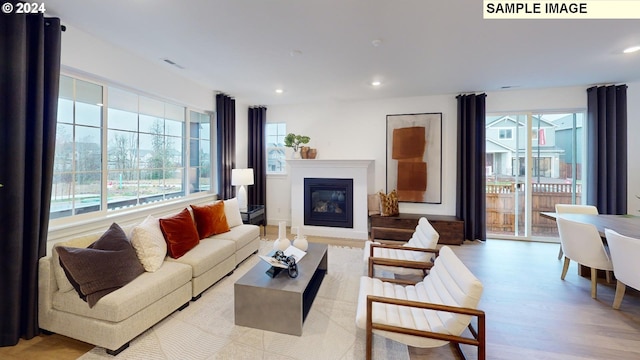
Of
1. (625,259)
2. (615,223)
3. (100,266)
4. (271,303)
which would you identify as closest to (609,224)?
(615,223)

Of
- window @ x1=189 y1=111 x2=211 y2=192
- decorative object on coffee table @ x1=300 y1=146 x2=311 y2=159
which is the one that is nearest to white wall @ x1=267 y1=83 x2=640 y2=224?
decorative object on coffee table @ x1=300 y1=146 x2=311 y2=159

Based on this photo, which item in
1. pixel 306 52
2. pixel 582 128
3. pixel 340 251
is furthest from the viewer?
pixel 582 128

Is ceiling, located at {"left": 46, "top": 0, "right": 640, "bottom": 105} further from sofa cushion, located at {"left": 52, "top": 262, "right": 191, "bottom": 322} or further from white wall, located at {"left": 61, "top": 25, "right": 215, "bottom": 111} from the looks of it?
sofa cushion, located at {"left": 52, "top": 262, "right": 191, "bottom": 322}

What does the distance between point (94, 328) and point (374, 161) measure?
4.51 m

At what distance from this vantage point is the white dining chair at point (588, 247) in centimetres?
266

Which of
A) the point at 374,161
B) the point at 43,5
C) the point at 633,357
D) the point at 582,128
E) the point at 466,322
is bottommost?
the point at 633,357

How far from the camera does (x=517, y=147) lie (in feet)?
15.5

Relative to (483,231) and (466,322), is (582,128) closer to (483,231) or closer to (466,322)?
(483,231)

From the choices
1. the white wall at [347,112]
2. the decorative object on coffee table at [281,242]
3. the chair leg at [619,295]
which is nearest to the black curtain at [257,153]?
the white wall at [347,112]

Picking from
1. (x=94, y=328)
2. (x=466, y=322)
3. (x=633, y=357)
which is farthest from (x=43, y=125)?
(x=633, y=357)

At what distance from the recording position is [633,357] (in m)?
1.88

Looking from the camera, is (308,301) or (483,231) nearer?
(308,301)

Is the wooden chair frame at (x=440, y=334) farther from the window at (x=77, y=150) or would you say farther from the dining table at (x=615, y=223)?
the window at (x=77, y=150)

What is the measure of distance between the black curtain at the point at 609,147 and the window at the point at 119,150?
6.56 meters
